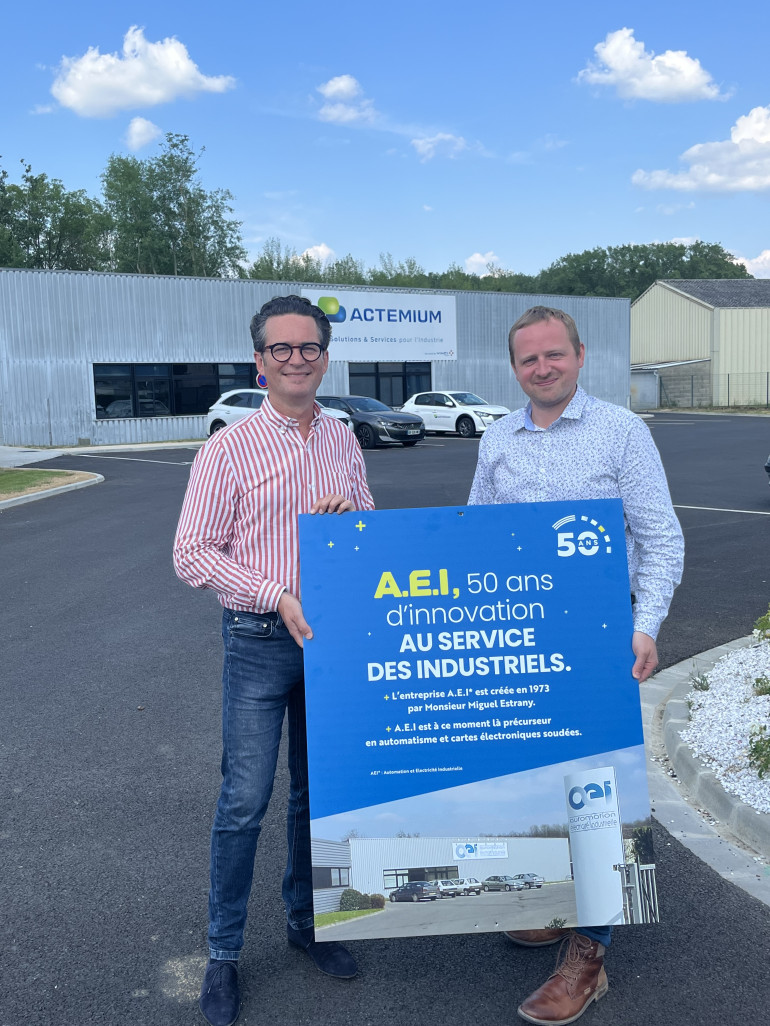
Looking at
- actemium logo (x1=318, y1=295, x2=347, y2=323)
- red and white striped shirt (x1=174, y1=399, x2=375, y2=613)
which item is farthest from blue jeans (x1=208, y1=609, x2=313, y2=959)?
actemium logo (x1=318, y1=295, x2=347, y2=323)

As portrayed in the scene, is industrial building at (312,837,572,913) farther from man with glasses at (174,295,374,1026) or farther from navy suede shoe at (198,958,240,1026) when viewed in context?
navy suede shoe at (198,958,240,1026)

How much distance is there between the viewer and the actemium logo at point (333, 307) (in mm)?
33906

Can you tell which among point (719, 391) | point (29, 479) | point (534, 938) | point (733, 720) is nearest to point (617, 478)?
point (534, 938)

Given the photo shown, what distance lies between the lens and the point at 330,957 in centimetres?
302

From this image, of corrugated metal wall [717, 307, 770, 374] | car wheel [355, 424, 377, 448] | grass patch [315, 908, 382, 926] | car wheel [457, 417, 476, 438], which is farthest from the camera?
corrugated metal wall [717, 307, 770, 374]

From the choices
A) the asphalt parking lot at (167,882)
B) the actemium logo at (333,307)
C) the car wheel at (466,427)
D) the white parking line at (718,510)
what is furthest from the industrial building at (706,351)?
the asphalt parking lot at (167,882)

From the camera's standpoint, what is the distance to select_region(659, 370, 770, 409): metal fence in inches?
2047

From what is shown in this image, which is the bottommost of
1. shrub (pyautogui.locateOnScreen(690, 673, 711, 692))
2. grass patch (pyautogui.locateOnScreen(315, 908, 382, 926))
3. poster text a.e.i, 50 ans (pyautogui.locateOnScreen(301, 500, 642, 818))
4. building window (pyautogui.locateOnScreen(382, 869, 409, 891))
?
shrub (pyautogui.locateOnScreen(690, 673, 711, 692))

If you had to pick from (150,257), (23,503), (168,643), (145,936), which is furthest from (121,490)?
(150,257)

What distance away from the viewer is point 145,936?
3227 millimetres

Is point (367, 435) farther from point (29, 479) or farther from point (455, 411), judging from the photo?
point (29, 479)

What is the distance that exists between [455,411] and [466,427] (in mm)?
608

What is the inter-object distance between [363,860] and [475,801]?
1.14 ft

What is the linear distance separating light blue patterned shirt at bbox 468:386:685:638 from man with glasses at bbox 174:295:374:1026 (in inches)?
22.9
